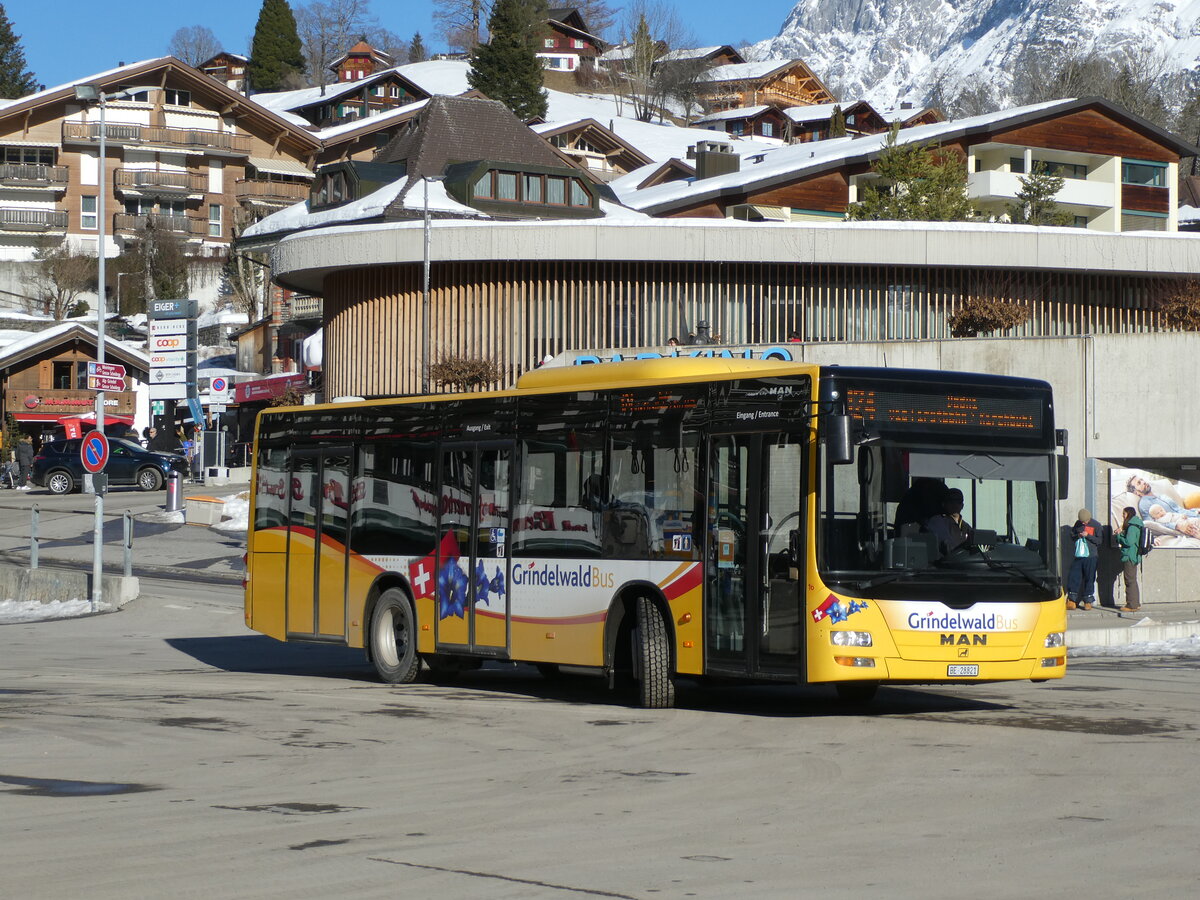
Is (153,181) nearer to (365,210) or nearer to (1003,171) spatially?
(365,210)

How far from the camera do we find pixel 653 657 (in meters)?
14.0

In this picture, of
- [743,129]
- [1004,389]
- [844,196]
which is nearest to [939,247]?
[1004,389]

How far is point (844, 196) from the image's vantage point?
69375 mm

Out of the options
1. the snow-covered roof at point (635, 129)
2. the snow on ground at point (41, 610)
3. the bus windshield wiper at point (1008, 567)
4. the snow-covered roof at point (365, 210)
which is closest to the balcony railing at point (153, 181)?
the snow-covered roof at point (635, 129)

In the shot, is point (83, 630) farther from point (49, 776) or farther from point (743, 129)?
point (743, 129)

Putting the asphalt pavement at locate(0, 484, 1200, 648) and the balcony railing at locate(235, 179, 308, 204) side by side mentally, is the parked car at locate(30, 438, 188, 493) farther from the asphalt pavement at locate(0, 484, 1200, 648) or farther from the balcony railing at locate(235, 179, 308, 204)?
the balcony railing at locate(235, 179, 308, 204)

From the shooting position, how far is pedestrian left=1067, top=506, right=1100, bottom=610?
25891 millimetres

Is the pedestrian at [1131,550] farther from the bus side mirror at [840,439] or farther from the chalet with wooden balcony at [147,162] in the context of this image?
the chalet with wooden balcony at [147,162]

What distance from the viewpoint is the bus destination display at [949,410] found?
1290 centimetres

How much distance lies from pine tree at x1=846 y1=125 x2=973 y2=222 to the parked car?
23396mm

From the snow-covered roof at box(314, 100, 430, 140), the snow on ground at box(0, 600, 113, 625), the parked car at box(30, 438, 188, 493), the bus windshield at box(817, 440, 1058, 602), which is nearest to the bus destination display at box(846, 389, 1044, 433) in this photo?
the bus windshield at box(817, 440, 1058, 602)

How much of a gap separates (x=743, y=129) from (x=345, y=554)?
144 meters

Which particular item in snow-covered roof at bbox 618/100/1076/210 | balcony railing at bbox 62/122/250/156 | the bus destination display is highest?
balcony railing at bbox 62/122/250/156

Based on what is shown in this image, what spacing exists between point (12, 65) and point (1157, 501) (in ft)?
417
